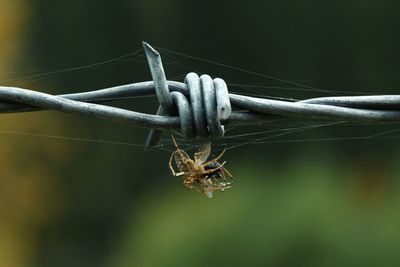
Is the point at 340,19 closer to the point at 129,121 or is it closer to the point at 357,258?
the point at 357,258

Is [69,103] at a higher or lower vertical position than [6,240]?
lower

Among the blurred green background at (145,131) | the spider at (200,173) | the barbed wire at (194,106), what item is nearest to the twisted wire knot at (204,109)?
the barbed wire at (194,106)

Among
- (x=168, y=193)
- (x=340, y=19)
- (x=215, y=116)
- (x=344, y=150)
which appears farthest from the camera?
(x=340, y=19)

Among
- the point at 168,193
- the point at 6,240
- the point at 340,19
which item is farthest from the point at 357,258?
the point at 340,19

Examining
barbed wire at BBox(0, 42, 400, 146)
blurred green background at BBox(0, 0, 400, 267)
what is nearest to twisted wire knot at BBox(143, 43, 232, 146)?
barbed wire at BBox(0, 42, 400, 146)

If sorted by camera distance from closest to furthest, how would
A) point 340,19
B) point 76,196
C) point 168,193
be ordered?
point 168,193
point 340,19
point 76,196

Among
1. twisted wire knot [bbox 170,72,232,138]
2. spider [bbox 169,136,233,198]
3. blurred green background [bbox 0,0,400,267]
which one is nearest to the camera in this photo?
twisted wire knot [bbox 170,72,232,138]

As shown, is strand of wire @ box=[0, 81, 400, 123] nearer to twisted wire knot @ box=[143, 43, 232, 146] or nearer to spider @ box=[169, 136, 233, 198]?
twisted wire knot @ box=[143, 43, 232, 146]

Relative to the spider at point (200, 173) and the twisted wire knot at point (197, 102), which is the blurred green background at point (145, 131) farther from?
the twisted wire knot at point (197, 102)
